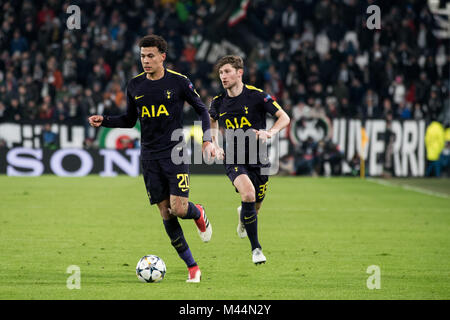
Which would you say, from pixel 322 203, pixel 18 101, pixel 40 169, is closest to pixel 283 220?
pixel 322 203

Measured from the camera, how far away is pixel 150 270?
7.94 meters

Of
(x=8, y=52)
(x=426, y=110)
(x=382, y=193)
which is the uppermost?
(x=8, y=52)

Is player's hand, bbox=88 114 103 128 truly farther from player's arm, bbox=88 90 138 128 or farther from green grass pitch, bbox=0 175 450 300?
green grass pitch, bbox=0 175 450 300

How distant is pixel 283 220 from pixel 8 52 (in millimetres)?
16107

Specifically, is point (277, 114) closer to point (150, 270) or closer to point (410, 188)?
point (150, 270)

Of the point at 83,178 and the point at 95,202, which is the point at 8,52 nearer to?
the point at 83,178

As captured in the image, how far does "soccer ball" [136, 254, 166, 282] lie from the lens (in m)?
7.93

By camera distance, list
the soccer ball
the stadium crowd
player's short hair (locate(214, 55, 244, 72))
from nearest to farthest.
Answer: the soccer ball < player's short hair (locate(214, 55, 244, 72)) < the stadium crowd

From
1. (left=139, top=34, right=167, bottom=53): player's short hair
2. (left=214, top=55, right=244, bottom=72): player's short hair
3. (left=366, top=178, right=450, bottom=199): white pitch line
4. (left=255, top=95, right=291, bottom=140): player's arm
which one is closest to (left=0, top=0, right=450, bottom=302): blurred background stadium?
(left=366, top=178, right=450, bottom=199): white pitch line

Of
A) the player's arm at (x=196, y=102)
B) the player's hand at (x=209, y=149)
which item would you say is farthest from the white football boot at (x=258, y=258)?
the player's arm at (x=196, y=102)

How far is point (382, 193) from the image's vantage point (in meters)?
20.1

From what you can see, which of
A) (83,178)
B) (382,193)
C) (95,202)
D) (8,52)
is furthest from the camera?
(8,52)

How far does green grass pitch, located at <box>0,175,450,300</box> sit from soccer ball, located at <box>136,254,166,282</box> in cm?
9

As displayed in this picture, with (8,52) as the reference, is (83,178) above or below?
below
